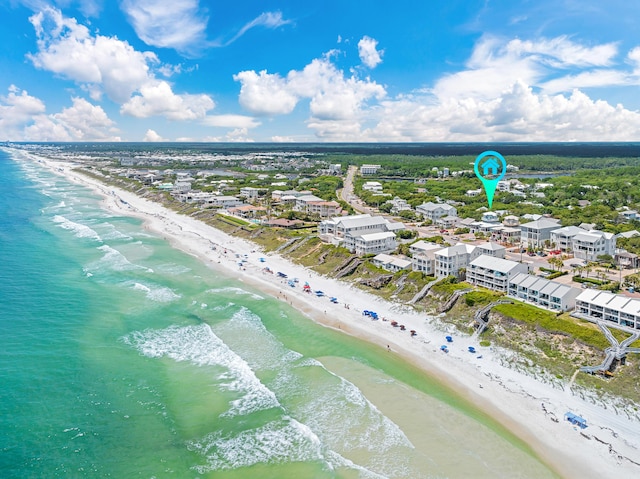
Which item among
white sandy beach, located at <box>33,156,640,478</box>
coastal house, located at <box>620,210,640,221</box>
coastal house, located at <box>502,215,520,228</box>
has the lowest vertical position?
white sandy beach, located at <box>33,156,640,478</box>

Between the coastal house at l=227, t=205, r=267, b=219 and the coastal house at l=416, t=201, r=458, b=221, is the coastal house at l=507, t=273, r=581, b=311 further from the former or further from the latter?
the coastal house at l=227, t=205, r=267, b=219

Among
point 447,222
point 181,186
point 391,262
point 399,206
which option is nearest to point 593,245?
point 391,262

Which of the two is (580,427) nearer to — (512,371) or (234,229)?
(512,371)

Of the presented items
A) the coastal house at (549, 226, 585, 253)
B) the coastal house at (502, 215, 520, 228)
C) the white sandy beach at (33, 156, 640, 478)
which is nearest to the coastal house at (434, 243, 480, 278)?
the white sandy beach at (33, 156, 640, 478)

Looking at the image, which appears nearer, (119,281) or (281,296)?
(281,296)

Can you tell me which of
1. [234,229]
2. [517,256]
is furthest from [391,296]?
[234,229]

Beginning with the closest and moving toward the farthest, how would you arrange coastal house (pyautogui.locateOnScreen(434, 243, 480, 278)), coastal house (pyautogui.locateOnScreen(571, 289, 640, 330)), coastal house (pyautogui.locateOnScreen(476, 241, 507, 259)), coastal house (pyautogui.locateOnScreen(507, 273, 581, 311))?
1. coastal house (pyautogui.locateOnScreen(571, 289, 640, 330))
2. coastal house (pyautogui.locateOnScreen(507, 273, 581, 311))
3. coastal house (pyautogui.locateOnScreen(434, 243, 480, 278))
4. coastal house (pyautogui.locateOnScreen(476, 241, 507, 259))

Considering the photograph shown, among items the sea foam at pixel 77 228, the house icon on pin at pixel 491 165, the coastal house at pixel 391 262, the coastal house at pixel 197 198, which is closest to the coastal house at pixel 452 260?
the coastal house at pixel 391 262
